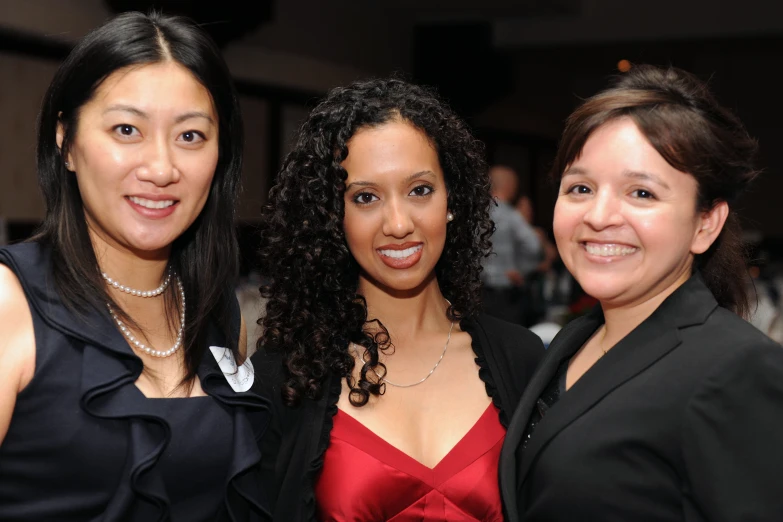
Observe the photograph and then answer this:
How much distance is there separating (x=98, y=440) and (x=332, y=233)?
0.74m

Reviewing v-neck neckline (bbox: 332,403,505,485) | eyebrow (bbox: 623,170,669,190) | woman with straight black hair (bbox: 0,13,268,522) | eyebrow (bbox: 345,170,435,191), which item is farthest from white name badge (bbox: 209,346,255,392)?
eyebrow (bbox: 623,170,669,190)

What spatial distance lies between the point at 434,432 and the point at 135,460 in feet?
2.31

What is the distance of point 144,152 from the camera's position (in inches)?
65.8

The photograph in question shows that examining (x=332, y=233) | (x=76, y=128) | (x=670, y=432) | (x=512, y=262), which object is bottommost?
(x=512, y=262)

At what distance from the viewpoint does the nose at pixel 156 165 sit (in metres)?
1.67

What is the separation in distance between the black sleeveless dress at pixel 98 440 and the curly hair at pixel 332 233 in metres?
0.30

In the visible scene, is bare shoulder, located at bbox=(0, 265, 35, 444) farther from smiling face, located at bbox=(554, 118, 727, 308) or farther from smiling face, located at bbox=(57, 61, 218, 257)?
smiling face, located at bbox=(554, 118, 727, 308)

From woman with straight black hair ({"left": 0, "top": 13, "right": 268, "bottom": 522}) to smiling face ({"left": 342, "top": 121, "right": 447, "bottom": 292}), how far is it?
0.31 meters

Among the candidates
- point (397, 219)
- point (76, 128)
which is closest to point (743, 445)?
point (397, 219)

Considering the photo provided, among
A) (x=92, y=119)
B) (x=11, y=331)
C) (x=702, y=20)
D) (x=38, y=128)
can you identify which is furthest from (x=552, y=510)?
(x=702, y=20)

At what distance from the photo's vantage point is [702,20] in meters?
8.80

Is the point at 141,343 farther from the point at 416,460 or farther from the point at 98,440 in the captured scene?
the point at 416,460

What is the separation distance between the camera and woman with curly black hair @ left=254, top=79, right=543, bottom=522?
1917mm

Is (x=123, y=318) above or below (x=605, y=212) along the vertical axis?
below
